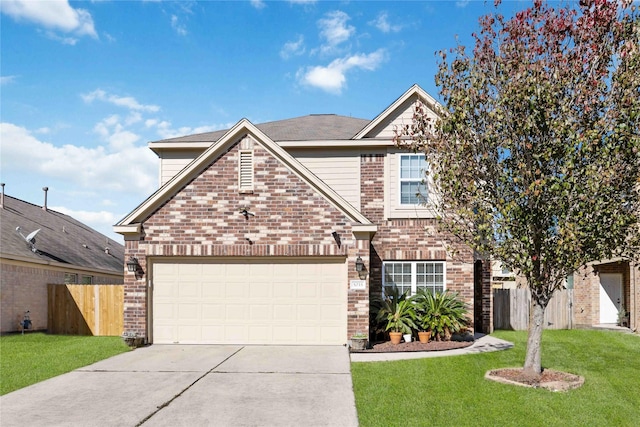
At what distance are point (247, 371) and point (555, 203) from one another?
661 cm

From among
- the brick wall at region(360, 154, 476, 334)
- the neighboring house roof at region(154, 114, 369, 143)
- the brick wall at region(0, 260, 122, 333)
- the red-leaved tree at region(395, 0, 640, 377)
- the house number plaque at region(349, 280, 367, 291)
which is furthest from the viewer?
the neighboring house roof at region(154, 114, 369, 143)

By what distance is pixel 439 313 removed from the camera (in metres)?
14.7

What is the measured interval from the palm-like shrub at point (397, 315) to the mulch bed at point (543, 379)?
3925 millimetres

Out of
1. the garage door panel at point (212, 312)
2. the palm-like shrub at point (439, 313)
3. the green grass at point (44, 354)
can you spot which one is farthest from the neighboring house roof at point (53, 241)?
the palm-like shrub at point (439, 313)

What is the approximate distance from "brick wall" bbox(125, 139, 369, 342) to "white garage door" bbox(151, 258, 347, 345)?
0.43 metres

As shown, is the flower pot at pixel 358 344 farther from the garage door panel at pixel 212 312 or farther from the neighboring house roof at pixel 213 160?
the garage door panel at pixel 212 312

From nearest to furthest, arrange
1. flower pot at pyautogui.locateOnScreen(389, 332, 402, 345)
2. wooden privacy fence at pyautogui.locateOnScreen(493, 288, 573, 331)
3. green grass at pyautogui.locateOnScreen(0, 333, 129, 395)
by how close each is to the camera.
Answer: green grass at pyautogui.locateOnScreen(0, 333, 129, 395) < flower pot at pyautogui.locateOnScreen(389, 332, 402, 345) < wooden privacy fence at pyautogui.locateOnScreen(493, 288, 573, 331)

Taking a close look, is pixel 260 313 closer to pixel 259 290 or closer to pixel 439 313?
pixel 259 290

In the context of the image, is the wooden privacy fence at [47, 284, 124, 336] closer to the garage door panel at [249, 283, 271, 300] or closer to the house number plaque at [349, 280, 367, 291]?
the garage door panel at [249, 283, 271, 300]

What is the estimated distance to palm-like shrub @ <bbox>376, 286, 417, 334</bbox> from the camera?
14508 mm

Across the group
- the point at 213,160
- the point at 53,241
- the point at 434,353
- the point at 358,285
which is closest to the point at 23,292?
the point at 53,241

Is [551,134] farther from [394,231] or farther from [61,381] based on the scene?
[61,381]

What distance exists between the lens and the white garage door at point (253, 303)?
46.8ft

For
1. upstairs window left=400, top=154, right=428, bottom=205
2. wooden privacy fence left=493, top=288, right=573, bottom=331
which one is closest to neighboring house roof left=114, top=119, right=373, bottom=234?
upstairs window left=400, top=154, right=428, bottom=205
